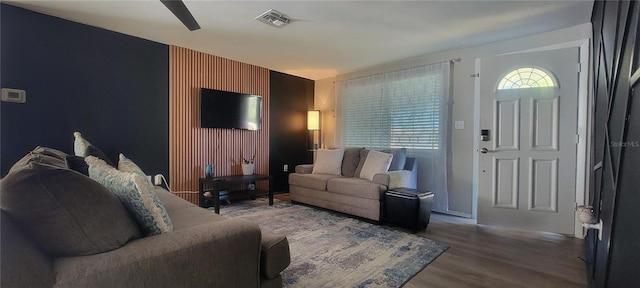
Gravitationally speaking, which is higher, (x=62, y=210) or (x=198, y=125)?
(x=198, y=125)

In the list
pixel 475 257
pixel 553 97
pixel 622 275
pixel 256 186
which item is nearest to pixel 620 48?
pixel 622 275

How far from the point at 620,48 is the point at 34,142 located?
4.42 meters

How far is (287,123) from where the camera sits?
5.22m

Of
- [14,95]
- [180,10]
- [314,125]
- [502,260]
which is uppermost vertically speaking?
[180,10]

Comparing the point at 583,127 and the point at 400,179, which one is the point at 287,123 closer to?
the point at 400,179

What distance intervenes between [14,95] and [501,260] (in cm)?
457

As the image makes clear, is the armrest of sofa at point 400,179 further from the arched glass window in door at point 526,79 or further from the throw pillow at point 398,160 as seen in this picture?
the arched glass window in door at point 526,79

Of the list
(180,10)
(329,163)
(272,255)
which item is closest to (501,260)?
(272,255)

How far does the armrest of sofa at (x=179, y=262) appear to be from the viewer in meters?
0.92

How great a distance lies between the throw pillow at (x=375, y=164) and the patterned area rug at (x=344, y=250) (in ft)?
2.13

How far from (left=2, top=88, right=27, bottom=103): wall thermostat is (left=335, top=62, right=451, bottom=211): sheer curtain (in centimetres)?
400

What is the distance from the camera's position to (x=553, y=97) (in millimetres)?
2953

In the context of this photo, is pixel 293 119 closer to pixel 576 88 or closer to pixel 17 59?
pixel 17 59

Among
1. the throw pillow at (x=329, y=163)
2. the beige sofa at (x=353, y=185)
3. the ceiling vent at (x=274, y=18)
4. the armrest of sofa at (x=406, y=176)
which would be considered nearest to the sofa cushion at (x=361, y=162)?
the beige sofa at (x=353, y=185)
